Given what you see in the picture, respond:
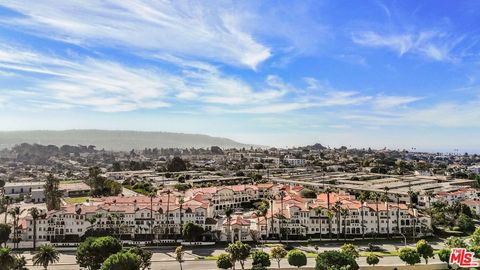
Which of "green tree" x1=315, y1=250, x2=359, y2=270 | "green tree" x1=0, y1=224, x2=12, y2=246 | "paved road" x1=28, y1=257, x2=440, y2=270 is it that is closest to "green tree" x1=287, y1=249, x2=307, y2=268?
"paved road" x1=28, y1=257, x2=440, y2=270

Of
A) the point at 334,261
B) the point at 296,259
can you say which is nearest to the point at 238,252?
the point at 296,259

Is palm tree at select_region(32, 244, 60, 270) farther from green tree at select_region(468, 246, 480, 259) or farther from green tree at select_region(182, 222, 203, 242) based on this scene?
green tree at select_region(468, 246, 480, 259)

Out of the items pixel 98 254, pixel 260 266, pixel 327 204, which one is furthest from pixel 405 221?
pixel 98 254

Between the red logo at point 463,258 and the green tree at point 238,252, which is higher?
the red logo at point 463,258

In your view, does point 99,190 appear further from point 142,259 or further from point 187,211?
point 142,259

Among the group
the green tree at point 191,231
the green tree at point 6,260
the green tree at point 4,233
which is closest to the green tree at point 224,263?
the green tree at point 191,231

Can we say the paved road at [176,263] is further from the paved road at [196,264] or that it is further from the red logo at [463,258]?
the red logo at [463,258]
